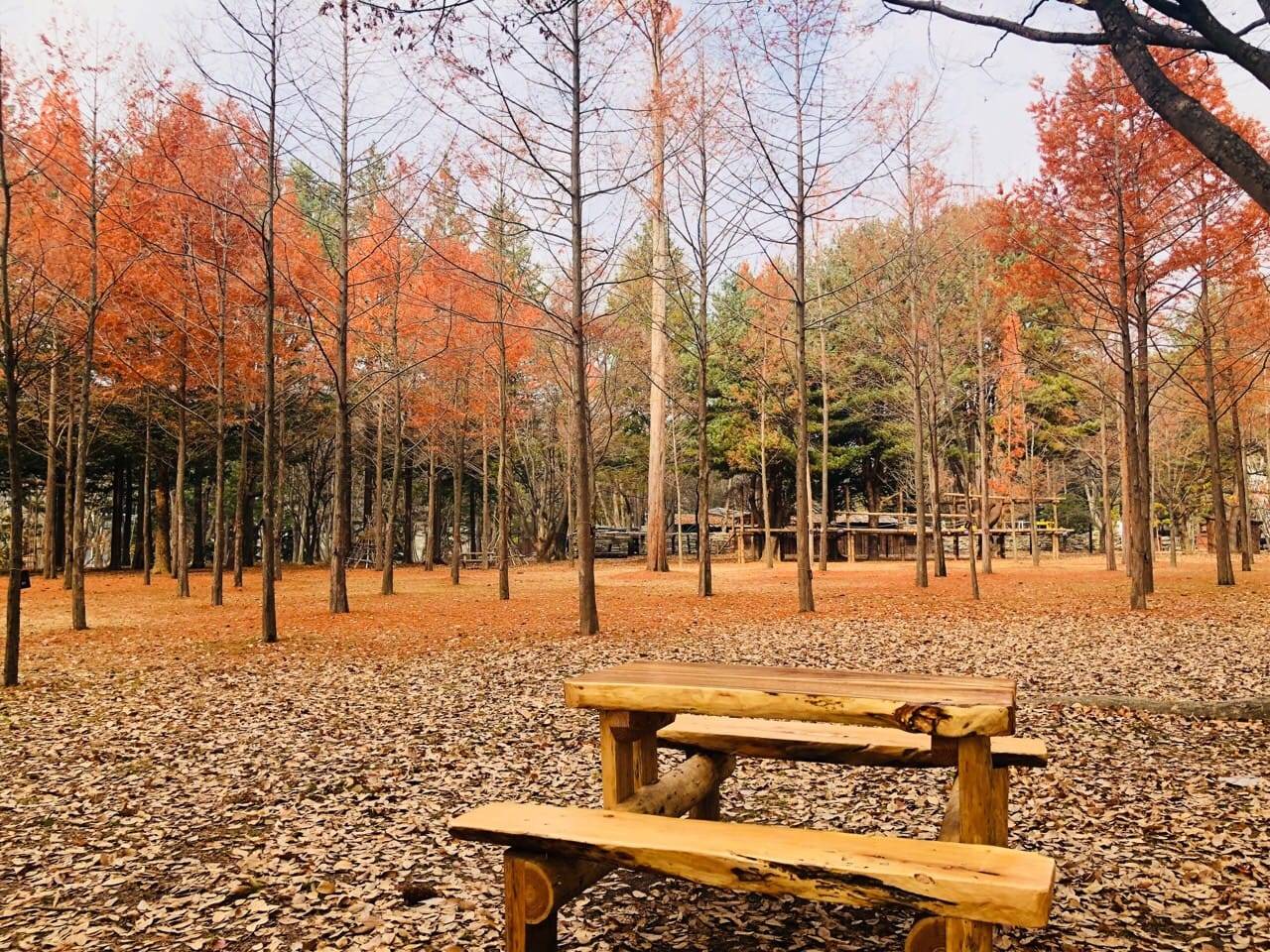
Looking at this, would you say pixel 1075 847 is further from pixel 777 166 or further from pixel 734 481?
pixel 734 481

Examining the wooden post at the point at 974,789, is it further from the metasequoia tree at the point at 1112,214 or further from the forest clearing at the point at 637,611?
the metasequoia tree at the point at 1112,214

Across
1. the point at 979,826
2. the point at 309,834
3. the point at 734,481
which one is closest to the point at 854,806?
the point at 979,826

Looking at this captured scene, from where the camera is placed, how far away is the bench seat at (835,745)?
2.92 m

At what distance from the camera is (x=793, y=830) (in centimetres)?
227

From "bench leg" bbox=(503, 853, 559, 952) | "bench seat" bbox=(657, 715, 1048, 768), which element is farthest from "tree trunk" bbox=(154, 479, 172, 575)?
"bench leg" bbox=(503, 853, 559, 952)

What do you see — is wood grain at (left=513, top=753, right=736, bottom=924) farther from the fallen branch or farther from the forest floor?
the fallen branch

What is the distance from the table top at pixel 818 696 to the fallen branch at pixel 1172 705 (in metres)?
3.88

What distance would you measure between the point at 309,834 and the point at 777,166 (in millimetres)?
10980

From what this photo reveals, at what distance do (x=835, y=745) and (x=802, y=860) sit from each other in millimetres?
1039

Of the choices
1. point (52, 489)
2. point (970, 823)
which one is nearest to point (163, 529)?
point (52, 489)

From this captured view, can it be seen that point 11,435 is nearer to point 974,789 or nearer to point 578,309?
point 578,309

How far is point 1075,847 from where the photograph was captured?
11.3 feet

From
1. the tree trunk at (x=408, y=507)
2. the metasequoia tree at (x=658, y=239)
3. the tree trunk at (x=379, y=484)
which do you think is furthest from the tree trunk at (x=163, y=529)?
the metasequoia tree at (x=658, y=239)

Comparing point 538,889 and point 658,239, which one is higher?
point 658,239
